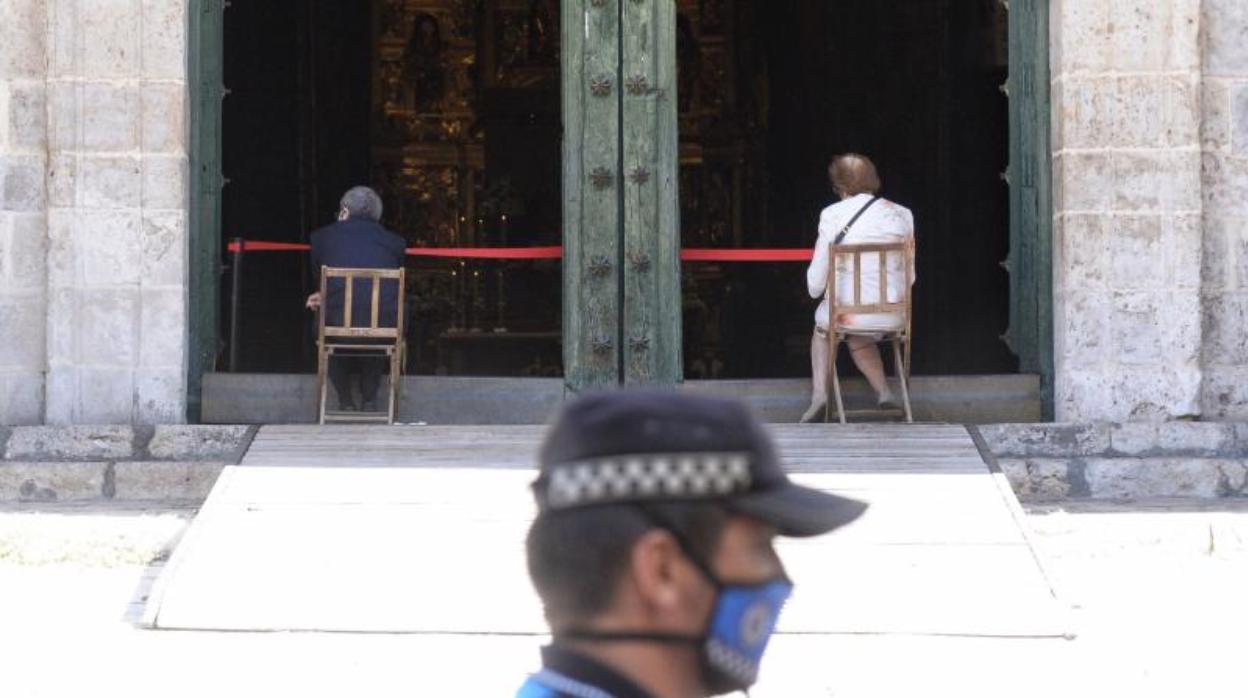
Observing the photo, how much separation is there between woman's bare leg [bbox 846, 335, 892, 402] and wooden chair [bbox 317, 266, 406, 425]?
193 centimetres

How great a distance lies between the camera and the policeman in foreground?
5.73 feet

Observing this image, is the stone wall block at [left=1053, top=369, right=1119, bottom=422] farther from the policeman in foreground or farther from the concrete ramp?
the policeman in foreground

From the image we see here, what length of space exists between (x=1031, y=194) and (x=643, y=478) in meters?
7.90

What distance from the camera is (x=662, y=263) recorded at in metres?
9.55

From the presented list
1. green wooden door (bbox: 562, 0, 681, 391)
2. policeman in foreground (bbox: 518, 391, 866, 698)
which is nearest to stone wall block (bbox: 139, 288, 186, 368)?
green wooden door (bbox: 562, 0, 681, 391)

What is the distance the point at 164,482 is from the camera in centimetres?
866

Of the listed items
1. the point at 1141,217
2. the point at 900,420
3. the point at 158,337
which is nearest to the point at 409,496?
the point at 158,337

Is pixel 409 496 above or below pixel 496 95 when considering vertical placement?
below

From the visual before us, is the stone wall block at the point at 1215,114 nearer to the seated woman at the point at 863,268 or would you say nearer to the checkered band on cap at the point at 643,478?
the seated woman at the point at 863,268

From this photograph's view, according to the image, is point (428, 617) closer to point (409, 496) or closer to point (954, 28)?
point (409, 496)

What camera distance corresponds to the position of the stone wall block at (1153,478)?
8.66m

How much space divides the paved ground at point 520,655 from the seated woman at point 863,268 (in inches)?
79.9

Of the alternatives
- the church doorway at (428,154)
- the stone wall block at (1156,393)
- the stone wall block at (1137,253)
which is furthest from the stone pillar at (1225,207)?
the church doorway at (428,154)

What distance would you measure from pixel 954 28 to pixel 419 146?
375cm
